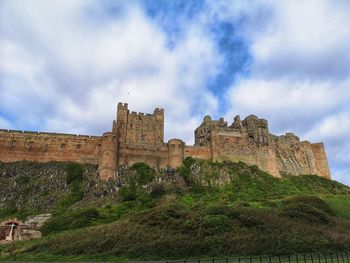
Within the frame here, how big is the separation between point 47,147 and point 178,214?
34.6 meters

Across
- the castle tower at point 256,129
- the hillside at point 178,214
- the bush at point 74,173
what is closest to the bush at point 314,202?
the hillside at point 178,214

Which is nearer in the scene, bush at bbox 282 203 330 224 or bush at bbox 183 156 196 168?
bush at bbox 282 203 330 224

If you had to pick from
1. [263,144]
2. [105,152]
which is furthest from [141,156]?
[263,144]

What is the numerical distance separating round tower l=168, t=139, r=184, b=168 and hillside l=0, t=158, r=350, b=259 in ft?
5.19

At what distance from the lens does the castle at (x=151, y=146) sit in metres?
57.1

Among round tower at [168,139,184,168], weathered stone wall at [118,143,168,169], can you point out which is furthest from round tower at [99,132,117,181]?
round tower at [168,139,184,168]

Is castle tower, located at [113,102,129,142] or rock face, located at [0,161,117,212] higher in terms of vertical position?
castle tower, located at [113,102,129,142]

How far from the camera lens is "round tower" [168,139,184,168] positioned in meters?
59.2

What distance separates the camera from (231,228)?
29516 millimetres

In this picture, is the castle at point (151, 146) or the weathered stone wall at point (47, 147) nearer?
the weathered stone wall at point (47, 147)

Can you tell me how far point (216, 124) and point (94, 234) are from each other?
1613 inches

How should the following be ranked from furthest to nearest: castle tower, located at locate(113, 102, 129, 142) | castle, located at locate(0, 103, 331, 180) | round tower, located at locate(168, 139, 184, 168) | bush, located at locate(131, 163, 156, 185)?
castle tower, located at locate(113, 102, 129, 142) < round tower, located at locate(168, 139, 184, 168) < castle, located at locate(0, 103, 331, 180) < bush, located at locate(131, 163, 156, 185)

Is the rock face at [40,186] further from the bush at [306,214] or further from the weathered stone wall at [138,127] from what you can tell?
the bush at [306,214]

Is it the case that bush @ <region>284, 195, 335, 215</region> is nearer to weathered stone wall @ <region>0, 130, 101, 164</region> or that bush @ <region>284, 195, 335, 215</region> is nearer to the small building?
the small building
